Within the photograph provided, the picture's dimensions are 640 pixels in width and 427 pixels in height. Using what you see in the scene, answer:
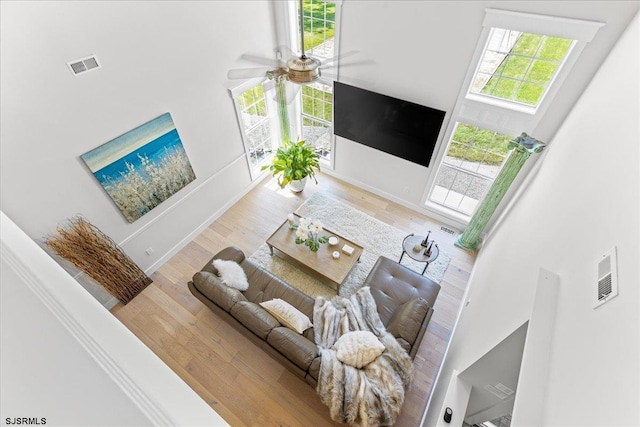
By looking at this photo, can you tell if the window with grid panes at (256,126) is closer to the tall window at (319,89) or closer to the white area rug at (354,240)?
the tall window at (319,89)

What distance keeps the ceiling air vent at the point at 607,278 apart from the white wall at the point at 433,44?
286 cm

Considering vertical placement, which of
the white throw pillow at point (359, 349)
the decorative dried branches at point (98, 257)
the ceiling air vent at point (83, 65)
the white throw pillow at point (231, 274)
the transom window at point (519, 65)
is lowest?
the decorative dried branches at point (98, 257)

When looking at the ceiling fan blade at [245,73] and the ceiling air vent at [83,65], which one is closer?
the ceiling air vent at [83,65]

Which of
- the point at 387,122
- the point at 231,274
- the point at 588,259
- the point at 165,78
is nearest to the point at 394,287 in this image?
the point at 231,274

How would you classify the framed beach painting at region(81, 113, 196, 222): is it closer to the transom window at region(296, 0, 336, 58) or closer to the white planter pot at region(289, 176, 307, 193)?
the white planter pot at region(289, 176, 307, 193)

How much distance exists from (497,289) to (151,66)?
4228mm

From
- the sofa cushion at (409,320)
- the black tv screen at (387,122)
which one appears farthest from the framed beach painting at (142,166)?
the sofa cushion at (409,320)

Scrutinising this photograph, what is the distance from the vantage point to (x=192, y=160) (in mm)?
4324

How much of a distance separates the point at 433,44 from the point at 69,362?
4318 mm

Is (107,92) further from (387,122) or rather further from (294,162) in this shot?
(387,122)

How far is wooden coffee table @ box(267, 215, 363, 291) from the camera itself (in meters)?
4.01

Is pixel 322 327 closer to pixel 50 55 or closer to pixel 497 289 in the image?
pixel 497 289

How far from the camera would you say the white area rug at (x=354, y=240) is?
434 centimetres

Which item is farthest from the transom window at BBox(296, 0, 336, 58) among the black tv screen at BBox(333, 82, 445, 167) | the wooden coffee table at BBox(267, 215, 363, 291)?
the wooden coffee table at BBox(267, 215, 363, 291)
